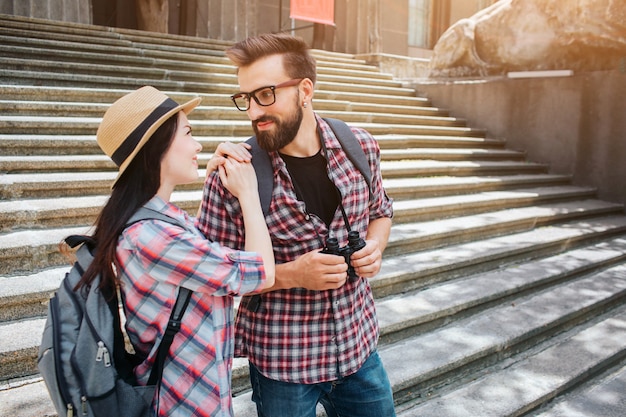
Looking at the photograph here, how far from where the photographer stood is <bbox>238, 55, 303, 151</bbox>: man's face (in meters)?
1.85

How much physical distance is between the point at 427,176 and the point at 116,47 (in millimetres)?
Answer: 4619

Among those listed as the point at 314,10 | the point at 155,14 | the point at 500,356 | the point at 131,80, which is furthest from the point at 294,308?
the point at 155,14

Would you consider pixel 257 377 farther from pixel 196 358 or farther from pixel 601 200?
pixel 601 200

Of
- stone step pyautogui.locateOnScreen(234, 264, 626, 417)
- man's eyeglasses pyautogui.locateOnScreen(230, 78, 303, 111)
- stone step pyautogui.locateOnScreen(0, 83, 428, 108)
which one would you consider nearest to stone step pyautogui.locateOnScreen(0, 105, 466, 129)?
stone step pyautogui.locateOnScreen(0, 83, 428, 108)

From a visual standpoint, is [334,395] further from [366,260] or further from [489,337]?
[489,337]

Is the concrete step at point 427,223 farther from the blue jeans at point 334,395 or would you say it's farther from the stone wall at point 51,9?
the stone wall at point 51,9

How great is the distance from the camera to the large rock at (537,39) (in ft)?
25.1

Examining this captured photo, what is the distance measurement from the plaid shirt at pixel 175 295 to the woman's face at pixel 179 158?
0.09 m

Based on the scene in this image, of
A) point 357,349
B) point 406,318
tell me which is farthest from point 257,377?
point 406,318

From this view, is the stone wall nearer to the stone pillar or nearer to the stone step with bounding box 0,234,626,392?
the stone pillar

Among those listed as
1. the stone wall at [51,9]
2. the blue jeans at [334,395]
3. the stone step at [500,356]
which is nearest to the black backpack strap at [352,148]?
the blue jeans at [334,395]

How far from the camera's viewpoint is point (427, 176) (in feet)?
23.0

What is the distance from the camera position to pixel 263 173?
187 centimetres

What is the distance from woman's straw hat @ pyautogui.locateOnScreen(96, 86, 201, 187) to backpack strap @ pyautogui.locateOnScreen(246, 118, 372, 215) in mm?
395
